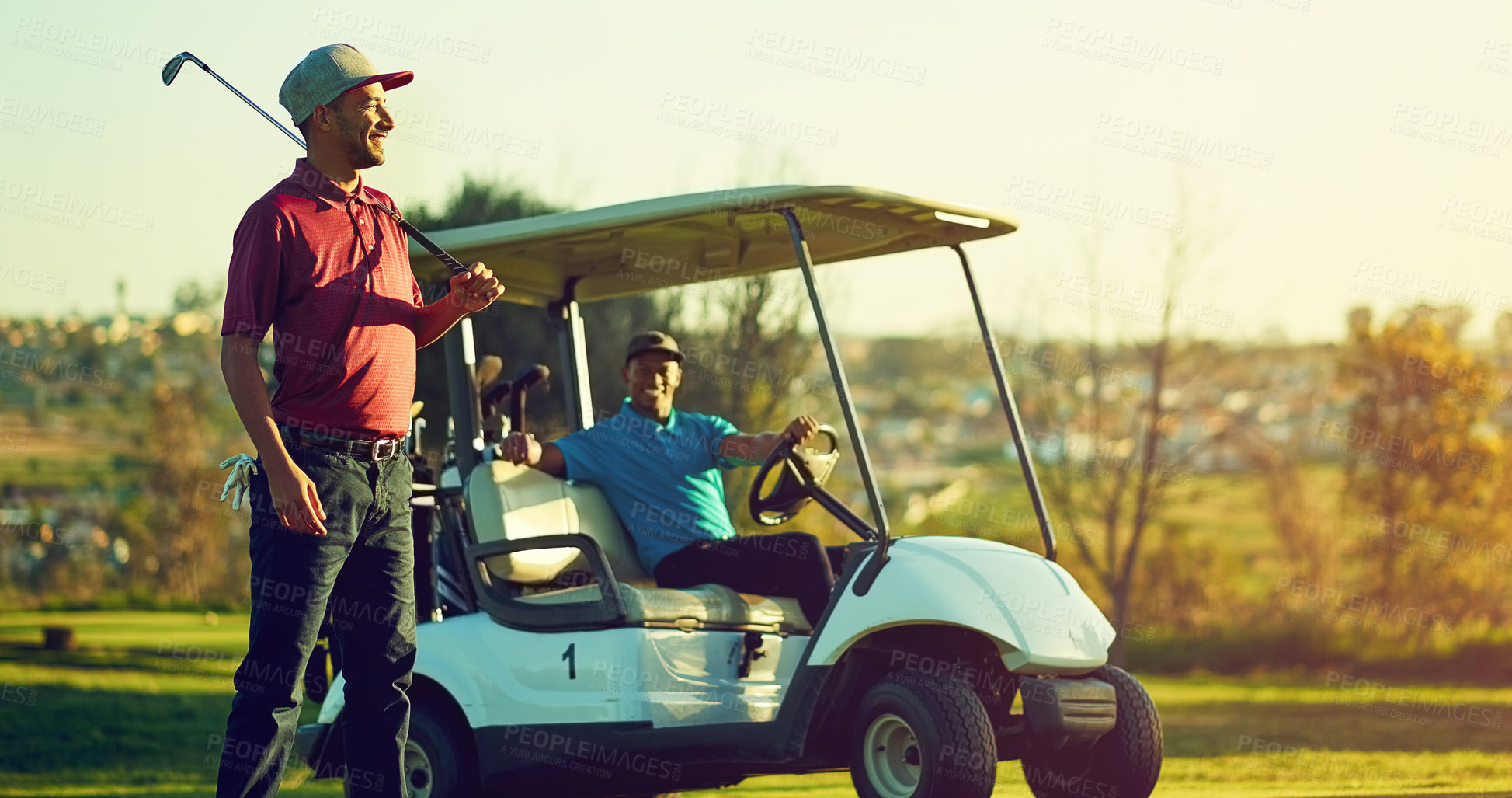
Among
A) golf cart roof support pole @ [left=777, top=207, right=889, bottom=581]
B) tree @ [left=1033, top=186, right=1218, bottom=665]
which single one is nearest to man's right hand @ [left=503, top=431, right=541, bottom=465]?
golf cart roof support pole @ [left=777, top=207, right=889, bottom=581]

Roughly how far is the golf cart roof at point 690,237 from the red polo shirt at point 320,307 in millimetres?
1303

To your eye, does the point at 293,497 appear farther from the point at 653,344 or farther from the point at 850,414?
the point at 653,344

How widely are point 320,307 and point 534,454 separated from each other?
211 cm

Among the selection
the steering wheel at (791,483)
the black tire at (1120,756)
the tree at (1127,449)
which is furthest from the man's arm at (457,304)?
the tree at (1127,449)

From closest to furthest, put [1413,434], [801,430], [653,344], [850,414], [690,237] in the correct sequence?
[850,414] → [801,430] → [690,237] → [653,344] → [1413,434]

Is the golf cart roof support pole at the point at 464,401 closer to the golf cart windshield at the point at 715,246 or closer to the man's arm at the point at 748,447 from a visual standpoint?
the golf cart windshield at the point at 715,246

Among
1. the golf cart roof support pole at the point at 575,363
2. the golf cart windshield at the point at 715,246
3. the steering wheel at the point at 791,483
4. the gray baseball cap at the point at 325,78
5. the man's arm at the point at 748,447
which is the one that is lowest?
the steering wheel at the point at 791,483

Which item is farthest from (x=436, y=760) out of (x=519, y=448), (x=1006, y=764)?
(x=1006, y=764)

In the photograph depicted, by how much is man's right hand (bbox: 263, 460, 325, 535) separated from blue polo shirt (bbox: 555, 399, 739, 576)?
2.46m

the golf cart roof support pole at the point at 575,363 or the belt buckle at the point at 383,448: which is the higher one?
the golf cart roof support pole at the point at 575,363

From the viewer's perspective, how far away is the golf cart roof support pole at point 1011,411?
4.60 metres

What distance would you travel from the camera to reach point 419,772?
16.3ft

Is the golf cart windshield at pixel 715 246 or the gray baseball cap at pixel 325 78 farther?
the golf cart windshield at pixel 715 246

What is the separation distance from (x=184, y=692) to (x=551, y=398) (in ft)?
15.2
